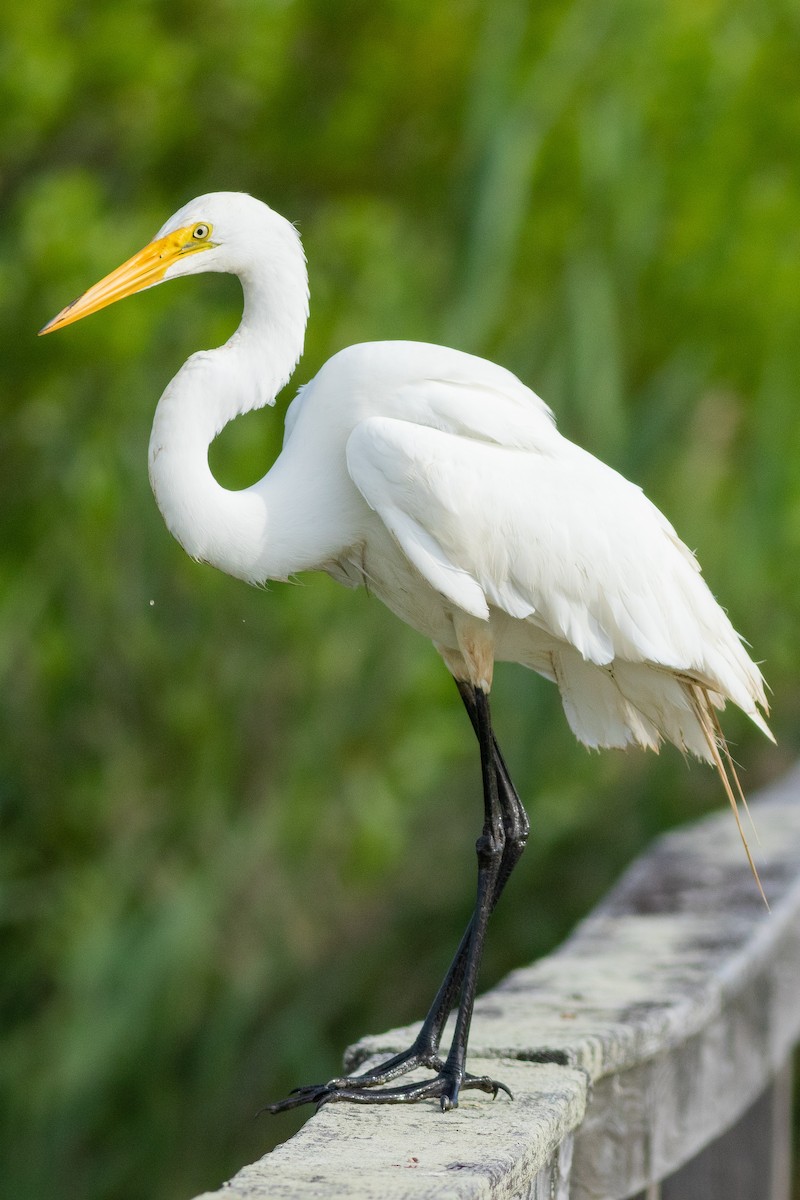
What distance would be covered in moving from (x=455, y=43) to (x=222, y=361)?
10.5 ft

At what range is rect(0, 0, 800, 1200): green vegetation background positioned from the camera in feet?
14.6

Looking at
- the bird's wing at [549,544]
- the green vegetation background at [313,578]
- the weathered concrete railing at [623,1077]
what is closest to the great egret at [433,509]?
the bird's wing at [549,544]

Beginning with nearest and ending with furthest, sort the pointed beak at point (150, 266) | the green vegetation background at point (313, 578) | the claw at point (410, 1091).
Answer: the claw at point (410, 1091)
the pointed beak at point (150, 266)
the green vegetation background at point (313, 578)

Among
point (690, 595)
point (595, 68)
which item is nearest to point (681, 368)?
point (595, 68)

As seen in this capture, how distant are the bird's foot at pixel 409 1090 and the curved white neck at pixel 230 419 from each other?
2.28 ft

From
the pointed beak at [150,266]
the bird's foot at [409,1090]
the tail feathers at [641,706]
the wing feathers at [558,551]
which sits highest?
the pointed beak at [150,266]

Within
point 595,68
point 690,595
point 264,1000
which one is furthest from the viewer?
point 595,68

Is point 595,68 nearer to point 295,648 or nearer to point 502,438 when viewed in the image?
point 295,648

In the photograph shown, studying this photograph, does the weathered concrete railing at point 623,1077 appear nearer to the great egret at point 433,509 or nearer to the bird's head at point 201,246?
the great egret at point 433,509

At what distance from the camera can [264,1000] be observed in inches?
187

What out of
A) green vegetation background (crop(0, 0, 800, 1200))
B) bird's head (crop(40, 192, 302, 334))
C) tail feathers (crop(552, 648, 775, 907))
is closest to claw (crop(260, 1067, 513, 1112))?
tail feathers (crop(552, 648, 775, 907))

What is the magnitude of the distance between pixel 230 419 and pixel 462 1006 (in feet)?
2.78

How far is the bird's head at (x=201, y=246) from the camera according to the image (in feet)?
7.27

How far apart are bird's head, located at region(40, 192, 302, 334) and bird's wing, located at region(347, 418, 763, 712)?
1.14 feet
